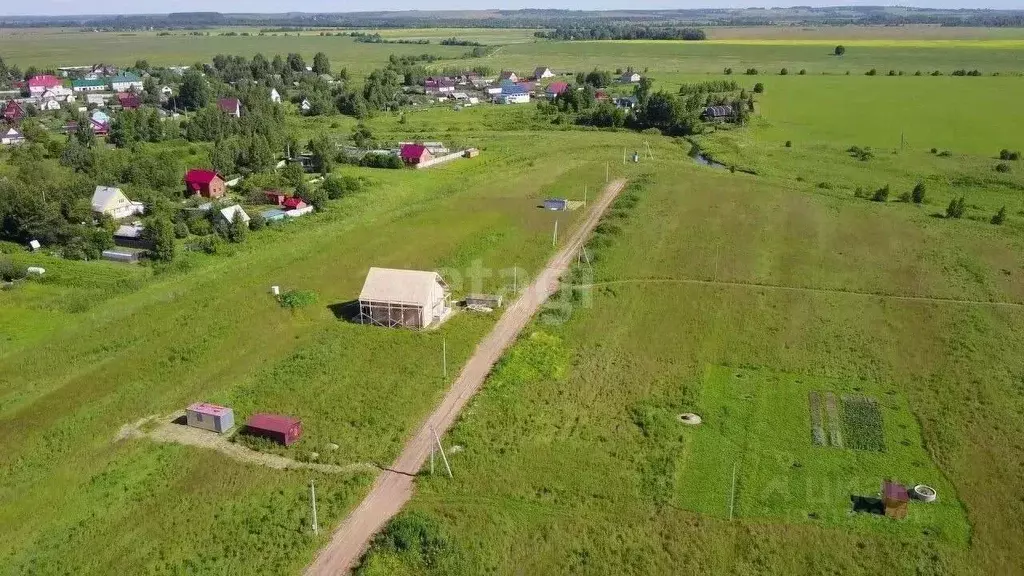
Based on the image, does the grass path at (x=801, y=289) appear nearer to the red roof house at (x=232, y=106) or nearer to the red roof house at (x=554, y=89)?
the red roof house at (x=232, y=106)

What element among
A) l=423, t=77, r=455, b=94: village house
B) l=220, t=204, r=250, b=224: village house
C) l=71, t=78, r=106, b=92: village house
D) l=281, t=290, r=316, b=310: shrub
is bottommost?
l=281, t=290, r=316, b=310: shrub

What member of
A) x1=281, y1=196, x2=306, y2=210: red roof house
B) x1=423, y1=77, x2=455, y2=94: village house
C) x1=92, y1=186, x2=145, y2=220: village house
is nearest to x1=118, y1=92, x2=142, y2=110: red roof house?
x1=423, y1=77, x2=455, y2=94: village house

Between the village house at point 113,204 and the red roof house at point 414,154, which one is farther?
the red roof house at point 414,154

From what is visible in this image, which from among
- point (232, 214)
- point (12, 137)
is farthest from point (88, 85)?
point (232, 214)

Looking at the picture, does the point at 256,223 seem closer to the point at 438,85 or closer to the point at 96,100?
the point at 96,100

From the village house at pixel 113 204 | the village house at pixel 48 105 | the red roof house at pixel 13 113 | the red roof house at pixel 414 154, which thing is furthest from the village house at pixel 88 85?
the village house at pixel 113 204

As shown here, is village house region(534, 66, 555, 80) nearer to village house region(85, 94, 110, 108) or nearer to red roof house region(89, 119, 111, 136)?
village house region(85, 94, 110, 108)
